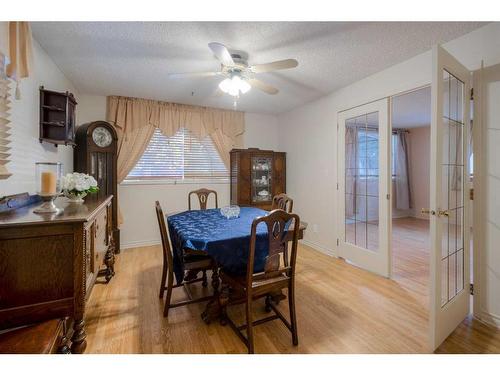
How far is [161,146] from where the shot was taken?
4.04 metres

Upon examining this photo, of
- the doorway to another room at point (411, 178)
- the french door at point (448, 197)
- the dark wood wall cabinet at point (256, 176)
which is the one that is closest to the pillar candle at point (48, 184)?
the french door at point (448, 197)

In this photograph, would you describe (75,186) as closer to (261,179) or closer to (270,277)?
(270,277)

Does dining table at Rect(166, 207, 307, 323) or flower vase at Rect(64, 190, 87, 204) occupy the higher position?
flower vase at Rect(64, 190, 87, 204)

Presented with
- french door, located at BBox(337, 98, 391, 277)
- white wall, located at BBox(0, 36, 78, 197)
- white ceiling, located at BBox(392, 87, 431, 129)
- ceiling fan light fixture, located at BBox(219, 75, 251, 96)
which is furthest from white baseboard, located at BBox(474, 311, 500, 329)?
white wall, located at BBox(0, 36, 78, 197)

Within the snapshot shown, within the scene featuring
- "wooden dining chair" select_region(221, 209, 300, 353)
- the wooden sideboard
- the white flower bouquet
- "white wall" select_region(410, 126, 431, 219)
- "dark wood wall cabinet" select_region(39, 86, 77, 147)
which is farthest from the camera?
"white wall" select_region(410, 126, 431, 219)

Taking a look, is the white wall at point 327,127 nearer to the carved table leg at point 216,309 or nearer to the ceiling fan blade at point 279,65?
the ceiling fan blade at point 279,65

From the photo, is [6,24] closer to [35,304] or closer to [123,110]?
[35,304]

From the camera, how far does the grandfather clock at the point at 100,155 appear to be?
3248 mm

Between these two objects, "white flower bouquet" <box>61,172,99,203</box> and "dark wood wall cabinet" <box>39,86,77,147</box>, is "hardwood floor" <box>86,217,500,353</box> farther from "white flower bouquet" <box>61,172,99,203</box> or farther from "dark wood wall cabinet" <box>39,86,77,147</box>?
"dark wood wall cabinet" <box>39,86,77,147</box>

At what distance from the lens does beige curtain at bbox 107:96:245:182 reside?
3.72m

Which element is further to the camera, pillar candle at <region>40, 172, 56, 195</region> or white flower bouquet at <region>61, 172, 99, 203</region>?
white flower bouquet at <region>61, 172, 99, 203</region>

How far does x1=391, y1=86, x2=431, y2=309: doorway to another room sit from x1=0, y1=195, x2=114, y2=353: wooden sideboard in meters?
3.44

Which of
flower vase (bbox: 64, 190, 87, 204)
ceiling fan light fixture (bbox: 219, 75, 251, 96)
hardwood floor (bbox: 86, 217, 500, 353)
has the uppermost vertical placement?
ceiling fan light fixture (bbox: 219, 75, 251, 96)
